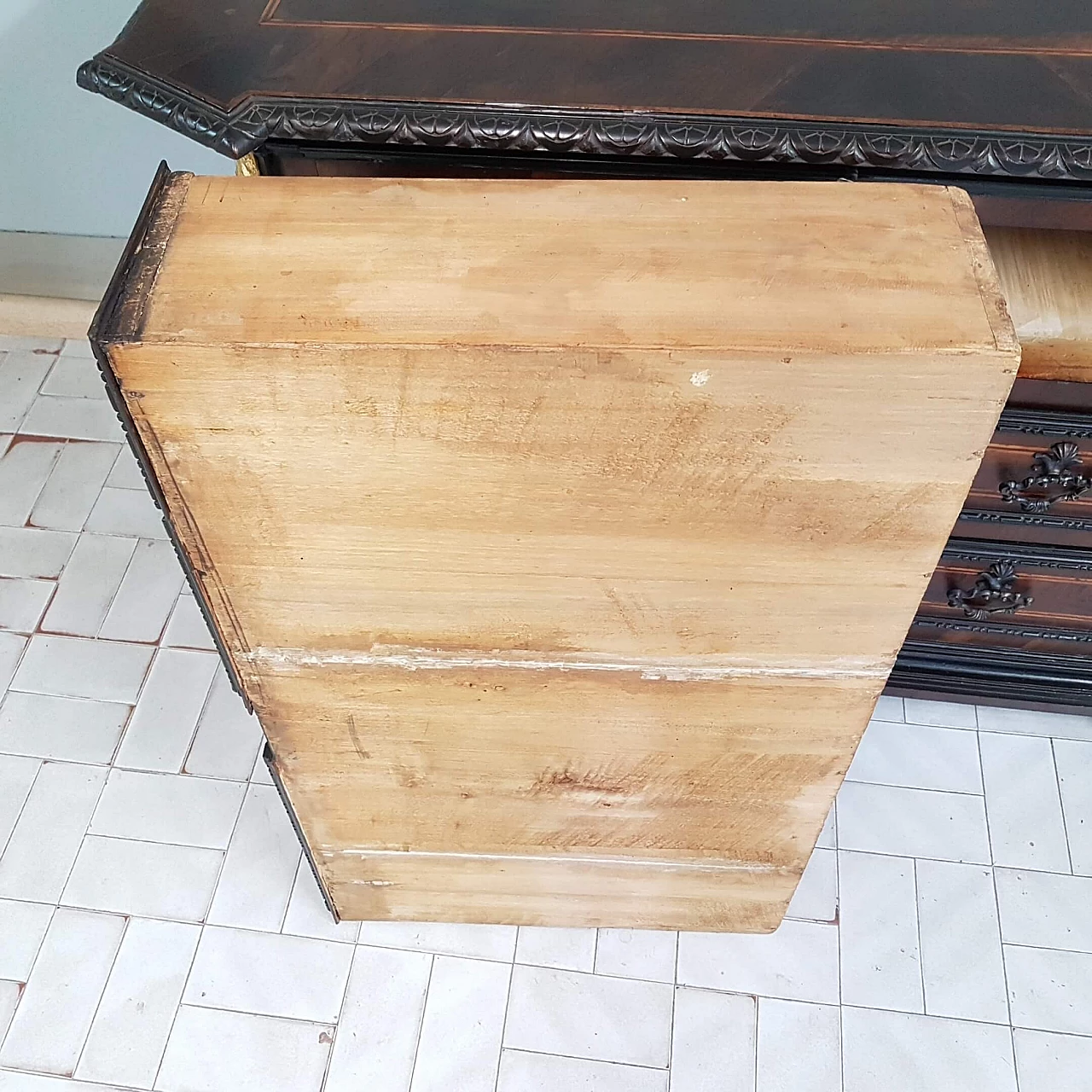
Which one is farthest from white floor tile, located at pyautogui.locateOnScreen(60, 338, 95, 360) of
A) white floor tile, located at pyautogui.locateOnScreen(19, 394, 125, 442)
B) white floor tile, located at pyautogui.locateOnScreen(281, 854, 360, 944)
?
white floor tile, located at pyautogui.locateOnScreen(281, 854, 360, 944)

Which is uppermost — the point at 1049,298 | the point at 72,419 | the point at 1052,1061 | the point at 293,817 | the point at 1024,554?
the point at 1049,298

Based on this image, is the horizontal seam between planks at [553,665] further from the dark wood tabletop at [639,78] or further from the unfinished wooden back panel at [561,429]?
the dark wood tabletop at [639,78]

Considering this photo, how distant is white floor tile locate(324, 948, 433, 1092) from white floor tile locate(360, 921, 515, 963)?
13 mm

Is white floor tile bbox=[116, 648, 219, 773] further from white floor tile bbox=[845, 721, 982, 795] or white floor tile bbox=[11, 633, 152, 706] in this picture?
white floor tile bbox=[845, 721, 982, 795]

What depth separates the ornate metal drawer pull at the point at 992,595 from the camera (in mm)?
1215

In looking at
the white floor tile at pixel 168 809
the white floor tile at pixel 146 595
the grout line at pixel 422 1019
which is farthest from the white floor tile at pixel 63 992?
the white floor tile at pixel 146 595

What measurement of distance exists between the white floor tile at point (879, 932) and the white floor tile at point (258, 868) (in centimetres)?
74

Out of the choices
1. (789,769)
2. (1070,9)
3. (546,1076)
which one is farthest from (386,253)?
(546,1076)

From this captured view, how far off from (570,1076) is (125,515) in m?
1.17

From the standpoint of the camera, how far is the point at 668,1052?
1.19 metres

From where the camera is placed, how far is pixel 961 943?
1.27 metres

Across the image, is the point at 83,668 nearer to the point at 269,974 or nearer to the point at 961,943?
the point at 269,974

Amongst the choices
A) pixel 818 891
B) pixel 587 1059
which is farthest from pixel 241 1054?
pixel 818 891

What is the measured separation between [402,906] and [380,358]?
861 millimetres
